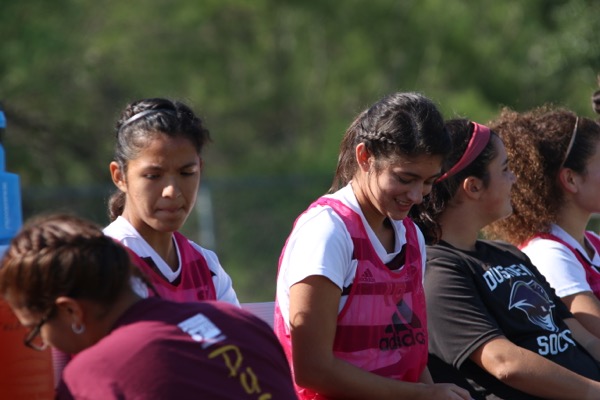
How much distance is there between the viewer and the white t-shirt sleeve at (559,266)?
4168 mm

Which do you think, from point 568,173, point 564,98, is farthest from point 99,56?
point 568,173

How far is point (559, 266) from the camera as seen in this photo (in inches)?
166

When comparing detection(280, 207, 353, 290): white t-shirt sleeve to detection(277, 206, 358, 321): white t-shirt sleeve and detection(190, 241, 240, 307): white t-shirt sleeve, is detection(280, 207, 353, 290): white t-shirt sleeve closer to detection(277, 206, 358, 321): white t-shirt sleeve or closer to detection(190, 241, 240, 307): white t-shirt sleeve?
detection(277, 206, 358, 321): white t-shirt sleeve

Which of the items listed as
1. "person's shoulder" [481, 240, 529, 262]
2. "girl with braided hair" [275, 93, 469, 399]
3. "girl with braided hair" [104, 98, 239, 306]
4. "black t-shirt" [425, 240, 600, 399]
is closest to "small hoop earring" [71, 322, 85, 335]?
"girl with braided hair" [104, 98, 239, 306]

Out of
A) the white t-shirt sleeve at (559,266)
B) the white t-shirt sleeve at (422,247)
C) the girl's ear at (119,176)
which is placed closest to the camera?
the girl's ear at (119,176)

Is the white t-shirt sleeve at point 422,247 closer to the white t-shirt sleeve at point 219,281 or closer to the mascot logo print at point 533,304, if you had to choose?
the mascot logo print at point 533,304

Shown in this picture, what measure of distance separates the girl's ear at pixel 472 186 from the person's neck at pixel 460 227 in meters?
0.05

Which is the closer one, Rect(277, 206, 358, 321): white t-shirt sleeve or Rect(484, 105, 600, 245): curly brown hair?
Rect(277, 206, 358, 321): white t-shirt sleeve

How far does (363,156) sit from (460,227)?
0.65 m

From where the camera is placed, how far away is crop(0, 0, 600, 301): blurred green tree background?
11664 millimetres

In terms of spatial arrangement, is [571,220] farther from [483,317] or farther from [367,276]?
[367,276]

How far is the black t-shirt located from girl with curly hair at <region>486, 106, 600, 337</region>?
52 cm

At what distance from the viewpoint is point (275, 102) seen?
17.6 m

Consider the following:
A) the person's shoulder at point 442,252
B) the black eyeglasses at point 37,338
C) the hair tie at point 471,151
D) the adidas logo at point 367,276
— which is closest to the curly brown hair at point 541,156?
the hair tie at point 471,151
